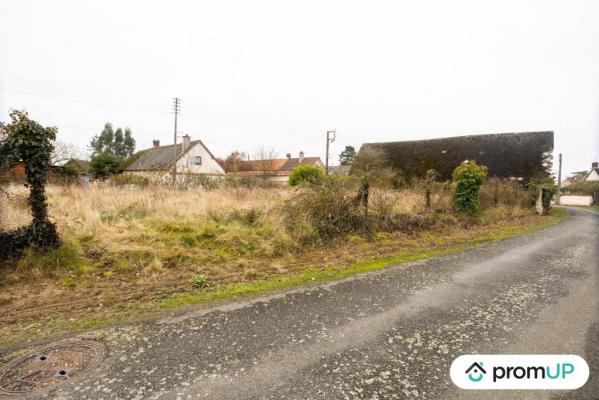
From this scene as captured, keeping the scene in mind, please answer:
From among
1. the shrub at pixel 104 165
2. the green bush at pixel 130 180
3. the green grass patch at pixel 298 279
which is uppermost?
the shrub at pixel 104 165

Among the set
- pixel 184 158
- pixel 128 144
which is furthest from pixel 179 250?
pixel 128 144

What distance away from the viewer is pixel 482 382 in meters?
2.82

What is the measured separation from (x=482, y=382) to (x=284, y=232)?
230 inches

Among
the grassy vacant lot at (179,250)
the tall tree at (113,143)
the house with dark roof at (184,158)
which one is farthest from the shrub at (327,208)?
the tall tree at (113,143)

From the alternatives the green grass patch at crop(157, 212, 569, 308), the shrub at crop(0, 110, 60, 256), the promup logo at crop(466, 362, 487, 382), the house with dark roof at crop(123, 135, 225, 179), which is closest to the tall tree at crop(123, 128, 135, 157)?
the house with dark roof at crop(123, 135, 225, 179)

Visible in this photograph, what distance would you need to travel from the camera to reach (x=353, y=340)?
3441 mm

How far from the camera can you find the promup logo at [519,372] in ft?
9.16

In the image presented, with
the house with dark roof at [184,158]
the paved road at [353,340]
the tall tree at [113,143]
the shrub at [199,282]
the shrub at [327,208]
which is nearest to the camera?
the paved road at [353,340]

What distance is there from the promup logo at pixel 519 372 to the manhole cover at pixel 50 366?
149 inches

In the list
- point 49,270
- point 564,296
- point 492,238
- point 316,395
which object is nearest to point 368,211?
point 492,238

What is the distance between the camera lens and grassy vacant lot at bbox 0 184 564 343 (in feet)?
14.8

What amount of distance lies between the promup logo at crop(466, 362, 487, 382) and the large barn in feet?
80.8

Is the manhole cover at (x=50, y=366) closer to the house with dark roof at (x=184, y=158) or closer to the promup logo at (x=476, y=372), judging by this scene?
the promup logo at (x=476, y=372)

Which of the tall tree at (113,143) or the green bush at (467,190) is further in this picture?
the tall tree at (113,143)
